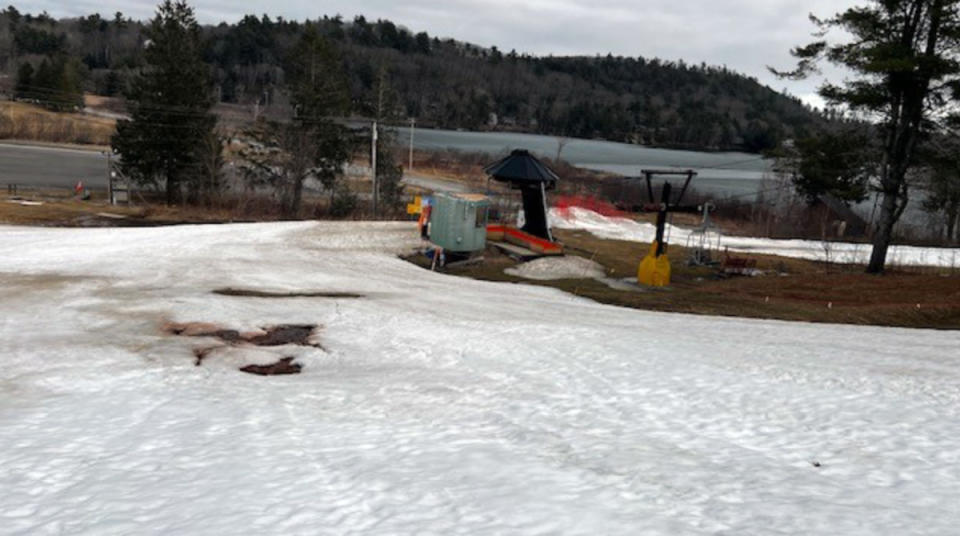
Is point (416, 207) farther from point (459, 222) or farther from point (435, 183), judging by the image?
point (435, 183)

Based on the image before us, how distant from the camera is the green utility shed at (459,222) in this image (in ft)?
98.9

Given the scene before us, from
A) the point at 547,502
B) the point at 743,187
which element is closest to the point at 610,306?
the point at 547,502

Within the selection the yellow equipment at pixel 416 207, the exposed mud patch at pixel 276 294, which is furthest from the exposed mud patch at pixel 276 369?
the yellow equipment at pixel 416 207

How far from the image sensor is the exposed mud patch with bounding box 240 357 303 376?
503 inches

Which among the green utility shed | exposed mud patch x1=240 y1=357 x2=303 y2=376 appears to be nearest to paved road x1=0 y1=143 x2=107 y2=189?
the green utility shed

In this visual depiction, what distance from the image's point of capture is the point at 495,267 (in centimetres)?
3016

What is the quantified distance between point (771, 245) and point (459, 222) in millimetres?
28065

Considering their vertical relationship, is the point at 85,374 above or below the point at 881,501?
below

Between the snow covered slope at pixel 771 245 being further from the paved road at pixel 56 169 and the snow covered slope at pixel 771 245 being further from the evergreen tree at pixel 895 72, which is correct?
the paved road at pixel 56 169

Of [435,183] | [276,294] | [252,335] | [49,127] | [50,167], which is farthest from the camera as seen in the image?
[49,127]

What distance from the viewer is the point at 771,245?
48.2m

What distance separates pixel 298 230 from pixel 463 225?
1145 cm

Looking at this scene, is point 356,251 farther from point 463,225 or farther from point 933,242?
point 933,242

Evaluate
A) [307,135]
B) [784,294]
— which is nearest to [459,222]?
[784,294]
